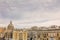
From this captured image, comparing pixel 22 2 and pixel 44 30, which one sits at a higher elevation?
pixel 22 2

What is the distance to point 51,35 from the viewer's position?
212 inches

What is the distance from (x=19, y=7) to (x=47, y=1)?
1.02 m

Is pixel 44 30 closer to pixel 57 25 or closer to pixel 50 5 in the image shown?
pixel 57 25

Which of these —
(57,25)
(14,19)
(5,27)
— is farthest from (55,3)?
(5,27)

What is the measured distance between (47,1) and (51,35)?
4.10 feet

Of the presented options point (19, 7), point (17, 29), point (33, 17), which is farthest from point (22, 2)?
point (17, 29)

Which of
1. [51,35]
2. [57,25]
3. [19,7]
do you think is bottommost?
[51,35]

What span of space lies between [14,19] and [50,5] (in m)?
1.38

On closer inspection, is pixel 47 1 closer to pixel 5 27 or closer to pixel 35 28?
pixel 35 28

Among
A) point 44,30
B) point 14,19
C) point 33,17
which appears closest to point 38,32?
point 44,30

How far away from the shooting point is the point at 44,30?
5.39 m

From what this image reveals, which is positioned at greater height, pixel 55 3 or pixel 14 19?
pixel 55 3

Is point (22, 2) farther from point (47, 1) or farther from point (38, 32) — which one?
point (38, 32)

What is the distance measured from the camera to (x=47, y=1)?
520 centimetres
